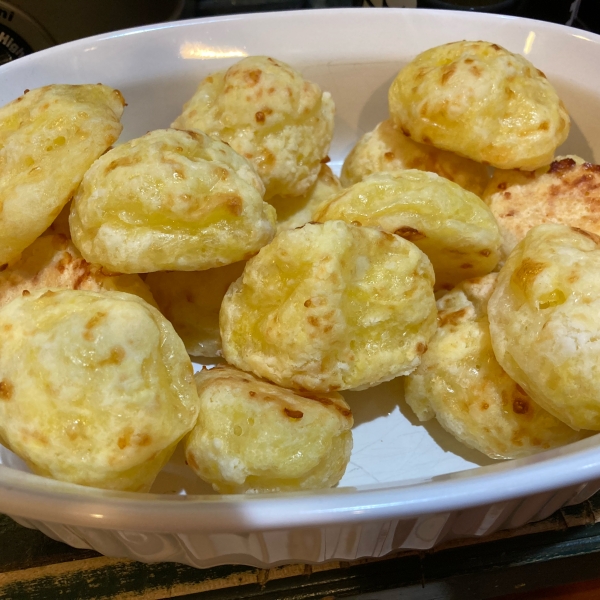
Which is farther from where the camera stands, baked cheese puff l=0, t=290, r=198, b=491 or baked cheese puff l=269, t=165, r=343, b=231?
baked cheese puff l=269, t=165, r=343, b=231

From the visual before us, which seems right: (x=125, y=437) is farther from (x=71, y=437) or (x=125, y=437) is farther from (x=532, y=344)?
(x=532, y=344)

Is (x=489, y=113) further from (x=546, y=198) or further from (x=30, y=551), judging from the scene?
(x=30, y=551)

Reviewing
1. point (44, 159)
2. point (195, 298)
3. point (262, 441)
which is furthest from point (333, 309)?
point (44, 159)

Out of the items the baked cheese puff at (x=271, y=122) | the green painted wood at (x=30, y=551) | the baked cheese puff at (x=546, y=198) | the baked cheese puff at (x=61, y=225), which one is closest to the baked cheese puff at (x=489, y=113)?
the baked cheese puff at (x=546, y=198)

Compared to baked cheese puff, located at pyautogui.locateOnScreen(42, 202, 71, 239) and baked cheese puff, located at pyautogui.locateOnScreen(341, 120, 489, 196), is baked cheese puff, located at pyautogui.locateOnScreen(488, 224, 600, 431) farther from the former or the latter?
Result: baked cheese puff, located at pyautogui.locateOnScreen(42, 202, 71, 239)

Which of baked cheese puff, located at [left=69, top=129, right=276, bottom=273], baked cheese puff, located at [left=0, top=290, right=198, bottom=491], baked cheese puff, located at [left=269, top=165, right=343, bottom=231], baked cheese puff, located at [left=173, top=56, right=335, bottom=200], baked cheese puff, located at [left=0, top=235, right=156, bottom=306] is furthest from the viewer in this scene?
baked cheese puff, located at [left=269, top=165, right=343, bottom=231]

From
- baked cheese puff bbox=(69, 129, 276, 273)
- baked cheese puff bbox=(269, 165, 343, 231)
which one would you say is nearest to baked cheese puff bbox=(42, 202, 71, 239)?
baked cheese puff bbox=(69, 129, 276, 273)
